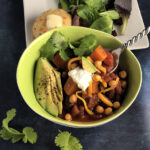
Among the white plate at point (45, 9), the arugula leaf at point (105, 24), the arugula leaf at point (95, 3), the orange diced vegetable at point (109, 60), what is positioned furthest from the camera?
the arugula leaf at point (95, 3)

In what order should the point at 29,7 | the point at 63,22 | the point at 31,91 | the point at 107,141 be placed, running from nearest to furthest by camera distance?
1. the point at 31,91
2. the point at 107,141
3. the point at 63,22
4. the point at 29,7

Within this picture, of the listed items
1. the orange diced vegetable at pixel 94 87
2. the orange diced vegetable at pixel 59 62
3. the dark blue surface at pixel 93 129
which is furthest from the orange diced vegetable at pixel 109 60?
the dark blue surface at pixel 93 129

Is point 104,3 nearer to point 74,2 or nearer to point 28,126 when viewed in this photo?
point 74,2

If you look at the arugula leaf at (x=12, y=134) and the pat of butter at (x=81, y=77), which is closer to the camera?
the pat of butter at (x=81, y=77)

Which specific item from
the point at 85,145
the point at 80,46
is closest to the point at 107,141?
the point at 85,145

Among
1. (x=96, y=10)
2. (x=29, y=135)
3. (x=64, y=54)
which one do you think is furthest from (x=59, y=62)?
(x=96, y=10)

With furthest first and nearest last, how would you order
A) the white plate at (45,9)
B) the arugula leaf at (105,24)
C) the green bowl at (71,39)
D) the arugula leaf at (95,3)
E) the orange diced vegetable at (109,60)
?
the arugula leaf at (95,3) < the white plate at (45,9) < the arugula leaf at (105,24) < the orange diced vegetable at (109,60) < the green bowl at (71,39)

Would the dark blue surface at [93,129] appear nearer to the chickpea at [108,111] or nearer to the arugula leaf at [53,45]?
the chickpea at [108,111]
